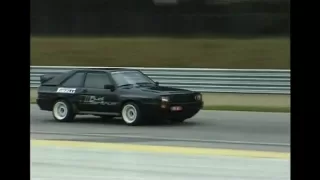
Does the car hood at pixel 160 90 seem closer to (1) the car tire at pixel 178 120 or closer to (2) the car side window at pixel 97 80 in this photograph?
(1) the car tire at pixel 178 120

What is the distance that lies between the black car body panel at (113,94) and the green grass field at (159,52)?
2.86 metres

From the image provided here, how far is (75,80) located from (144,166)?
5.17 m

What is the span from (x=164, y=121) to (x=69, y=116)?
5.19 feet

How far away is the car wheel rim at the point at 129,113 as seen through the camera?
9478mm

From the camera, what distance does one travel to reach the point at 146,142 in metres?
7.37

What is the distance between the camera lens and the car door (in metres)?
9.78

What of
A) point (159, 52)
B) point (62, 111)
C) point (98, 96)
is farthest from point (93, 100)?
point (159, 52)

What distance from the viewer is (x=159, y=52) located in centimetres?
1466

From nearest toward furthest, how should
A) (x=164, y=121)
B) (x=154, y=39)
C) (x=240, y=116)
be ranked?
(x=164, y=121), (x=240, y=116), (x=154, y=39)

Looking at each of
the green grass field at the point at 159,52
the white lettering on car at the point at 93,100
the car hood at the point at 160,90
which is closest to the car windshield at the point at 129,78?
the car hood at the point at 160,90
